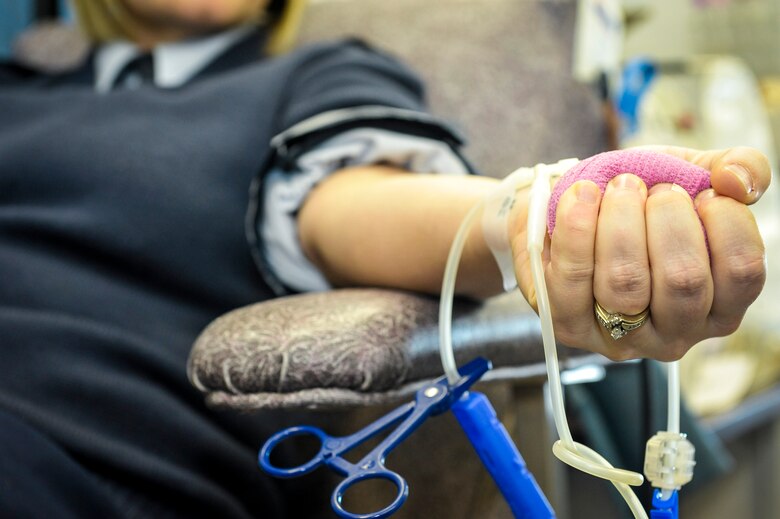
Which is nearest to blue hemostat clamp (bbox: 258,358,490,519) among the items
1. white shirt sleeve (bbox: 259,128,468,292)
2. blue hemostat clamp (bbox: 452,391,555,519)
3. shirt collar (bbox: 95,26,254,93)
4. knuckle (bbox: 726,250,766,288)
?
blue hemostat clamp (bbox: 452,391,555,519)

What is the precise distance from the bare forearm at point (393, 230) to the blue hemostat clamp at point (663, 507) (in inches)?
5.3

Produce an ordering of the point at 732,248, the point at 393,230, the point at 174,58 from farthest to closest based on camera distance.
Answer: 1. the point at 174,58
2. the point at 393,230
3. the point at 732,248

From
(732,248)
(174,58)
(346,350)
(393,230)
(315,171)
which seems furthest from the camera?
(174,58)

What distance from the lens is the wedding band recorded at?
0.26m

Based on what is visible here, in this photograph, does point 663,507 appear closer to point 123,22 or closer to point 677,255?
point 677,255

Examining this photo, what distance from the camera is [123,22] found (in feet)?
2.85

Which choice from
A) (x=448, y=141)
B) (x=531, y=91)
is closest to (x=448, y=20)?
(x=531, y=91)

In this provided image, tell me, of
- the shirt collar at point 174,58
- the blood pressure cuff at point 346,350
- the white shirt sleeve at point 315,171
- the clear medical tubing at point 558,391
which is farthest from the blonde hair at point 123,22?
the clear medical tubing at point 558,391

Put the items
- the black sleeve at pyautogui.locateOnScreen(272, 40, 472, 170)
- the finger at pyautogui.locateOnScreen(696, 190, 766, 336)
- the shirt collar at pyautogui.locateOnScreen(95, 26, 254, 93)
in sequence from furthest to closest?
the shirt collar at pyautogui.locateOnScreen(95, 26, 254, 93), the black sleeve at pyautogui.locateOnScreen(272, 40, 472, 170), the finger at pyautogui.locateOnScreen(696, 190, 766, 336)

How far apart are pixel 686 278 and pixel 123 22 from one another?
0.78 m

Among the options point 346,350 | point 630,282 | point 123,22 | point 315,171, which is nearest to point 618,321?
point 630,282

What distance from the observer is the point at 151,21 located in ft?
2.80

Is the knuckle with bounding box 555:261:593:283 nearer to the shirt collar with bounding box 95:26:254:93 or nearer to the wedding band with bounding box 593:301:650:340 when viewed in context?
the wedding band with bounding box 593:301:650:340

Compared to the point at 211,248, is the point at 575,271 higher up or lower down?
higher up
